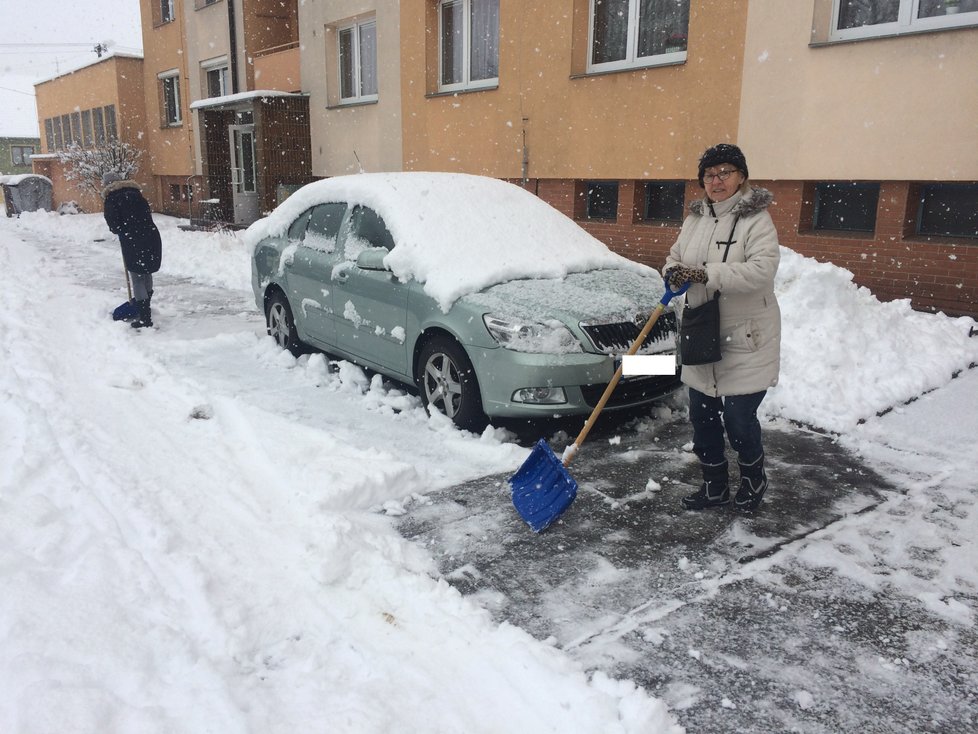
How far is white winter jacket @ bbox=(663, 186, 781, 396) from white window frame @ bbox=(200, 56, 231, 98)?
63.6ft

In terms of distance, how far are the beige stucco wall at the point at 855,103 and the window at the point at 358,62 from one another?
28.4 ft

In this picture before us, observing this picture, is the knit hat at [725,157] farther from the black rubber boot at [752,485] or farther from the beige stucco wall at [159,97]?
the beige stucco wall at [159,97]

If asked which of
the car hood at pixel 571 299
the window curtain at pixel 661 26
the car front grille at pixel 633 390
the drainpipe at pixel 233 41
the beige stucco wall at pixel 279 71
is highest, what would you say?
the drainpipe at pixel 233 41

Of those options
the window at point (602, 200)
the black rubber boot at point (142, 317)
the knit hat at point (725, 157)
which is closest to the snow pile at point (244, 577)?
the knit hat at point (725, 157)

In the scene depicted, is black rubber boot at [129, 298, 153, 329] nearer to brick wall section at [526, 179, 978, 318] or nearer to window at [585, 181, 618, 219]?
window at [585, 181, 618, 219]

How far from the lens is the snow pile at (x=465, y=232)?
5.12m

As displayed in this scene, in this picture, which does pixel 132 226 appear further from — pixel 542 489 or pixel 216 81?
pixel 216 81

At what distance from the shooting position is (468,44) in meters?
12.4

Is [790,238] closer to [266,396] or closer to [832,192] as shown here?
[832,192]

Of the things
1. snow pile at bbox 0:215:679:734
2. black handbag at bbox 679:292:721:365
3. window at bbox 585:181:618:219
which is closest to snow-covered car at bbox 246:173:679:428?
snow pile at bbox 0:215:679:734

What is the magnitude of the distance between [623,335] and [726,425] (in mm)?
1136

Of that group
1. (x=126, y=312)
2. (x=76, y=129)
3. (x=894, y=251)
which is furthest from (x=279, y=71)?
(x=76, y=129)

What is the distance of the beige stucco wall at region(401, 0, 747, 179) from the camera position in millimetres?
8625

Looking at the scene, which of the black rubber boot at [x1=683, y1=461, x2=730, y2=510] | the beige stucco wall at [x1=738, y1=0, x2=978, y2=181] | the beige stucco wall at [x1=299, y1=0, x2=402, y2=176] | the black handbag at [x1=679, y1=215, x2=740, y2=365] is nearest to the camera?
the black handbag at [x1=679, y1=215, x2=740, y2=365]
